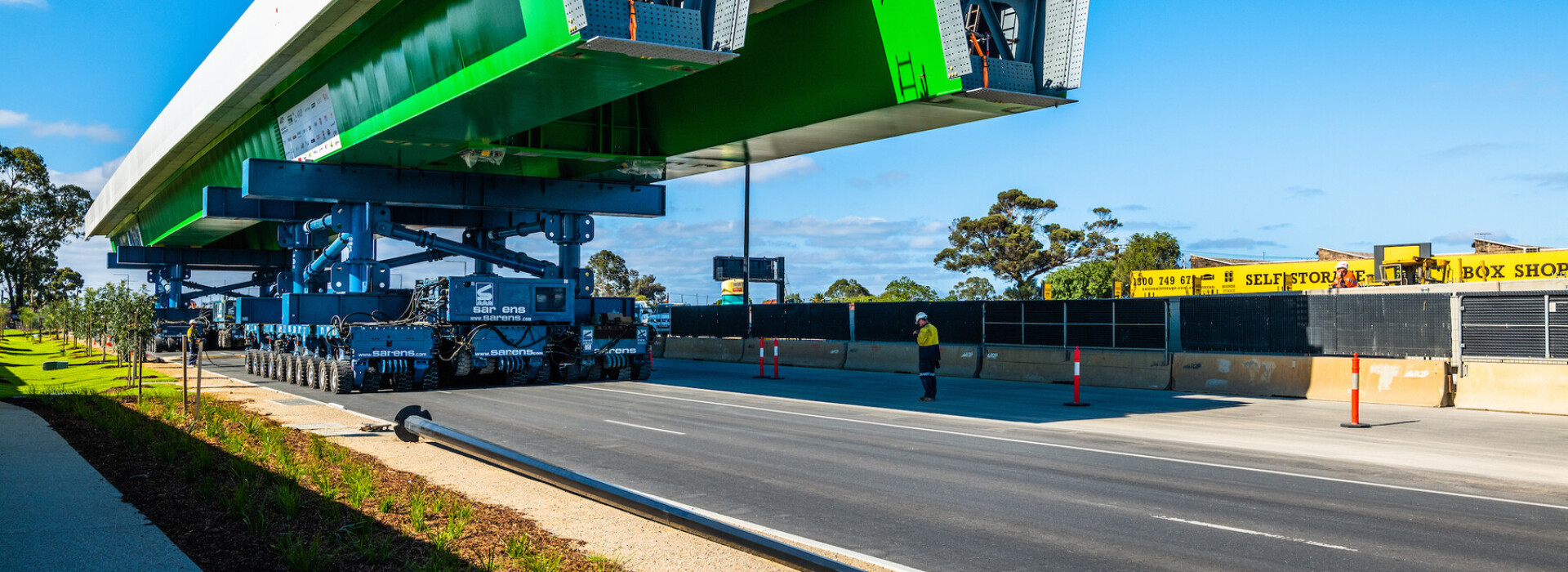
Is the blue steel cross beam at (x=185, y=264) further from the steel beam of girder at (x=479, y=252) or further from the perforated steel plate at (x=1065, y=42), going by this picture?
the perforated steel plate at (x=1065, y=42)

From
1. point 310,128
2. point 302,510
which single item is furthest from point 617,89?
point 310,128

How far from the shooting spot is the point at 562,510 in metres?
8.15

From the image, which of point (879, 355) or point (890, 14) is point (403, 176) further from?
point (890, 14)

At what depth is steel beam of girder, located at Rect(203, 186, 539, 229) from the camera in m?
32.5

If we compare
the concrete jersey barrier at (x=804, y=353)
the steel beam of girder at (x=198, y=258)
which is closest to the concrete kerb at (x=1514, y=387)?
the concrete jersey barrier at (x=804, y=353)

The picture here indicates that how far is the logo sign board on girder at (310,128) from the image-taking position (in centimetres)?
2433

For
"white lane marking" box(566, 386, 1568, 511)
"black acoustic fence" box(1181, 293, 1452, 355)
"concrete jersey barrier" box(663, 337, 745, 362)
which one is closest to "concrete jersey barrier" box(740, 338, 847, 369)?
"concrete jersey barrier" box(663, 337, 745, 362)

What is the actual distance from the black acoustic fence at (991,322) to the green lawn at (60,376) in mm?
18274

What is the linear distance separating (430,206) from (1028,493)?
23240mm

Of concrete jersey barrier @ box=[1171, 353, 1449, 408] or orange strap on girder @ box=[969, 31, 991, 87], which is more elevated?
orange strap on girder @ box=[969, 31, 991, 87]

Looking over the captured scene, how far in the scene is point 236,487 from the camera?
27.9ft

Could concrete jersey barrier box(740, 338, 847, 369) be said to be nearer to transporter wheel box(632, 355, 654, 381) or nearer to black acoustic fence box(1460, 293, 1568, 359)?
transporter wheel box(632, 355, 654, 381)

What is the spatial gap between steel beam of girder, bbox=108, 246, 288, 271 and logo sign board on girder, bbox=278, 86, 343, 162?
37.0 metres

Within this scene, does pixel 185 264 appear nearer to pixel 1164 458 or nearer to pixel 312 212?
pixel 312 212
